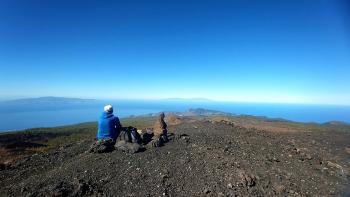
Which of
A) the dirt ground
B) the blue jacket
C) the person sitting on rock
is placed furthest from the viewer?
the blue jacket

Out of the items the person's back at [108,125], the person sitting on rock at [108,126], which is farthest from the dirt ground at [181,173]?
the person's back at [108,125]

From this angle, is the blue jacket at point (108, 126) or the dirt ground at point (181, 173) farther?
the blue jacket at point (108, 126)

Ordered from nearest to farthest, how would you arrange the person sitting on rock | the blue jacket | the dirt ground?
the dirt ground, the person sitting on rock, the blue jacket

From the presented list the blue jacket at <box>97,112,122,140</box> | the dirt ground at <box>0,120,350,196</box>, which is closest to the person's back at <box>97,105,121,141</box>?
the blue jacket at <box>97,112,122,140</box>

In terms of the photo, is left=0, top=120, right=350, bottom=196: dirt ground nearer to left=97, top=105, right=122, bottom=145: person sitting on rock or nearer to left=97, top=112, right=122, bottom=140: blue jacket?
left=97, top=105, right=122, bottom=145: person sitting on rock

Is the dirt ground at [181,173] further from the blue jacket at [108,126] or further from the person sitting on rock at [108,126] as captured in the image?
the blue jacket at [108,126]

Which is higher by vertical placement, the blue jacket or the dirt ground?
the blue jacket

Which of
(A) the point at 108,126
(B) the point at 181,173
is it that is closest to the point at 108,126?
(A) the point at 108,126

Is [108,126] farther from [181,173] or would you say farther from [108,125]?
[181,173]
